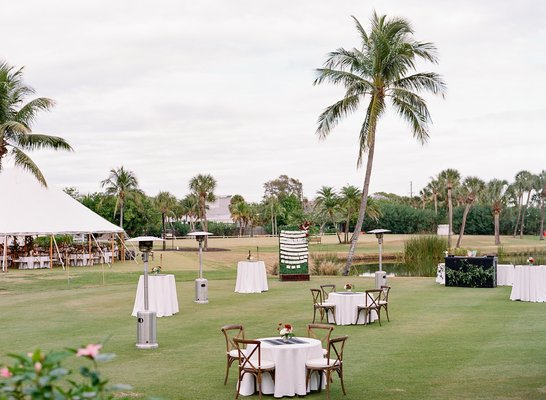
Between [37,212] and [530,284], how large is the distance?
26458mm

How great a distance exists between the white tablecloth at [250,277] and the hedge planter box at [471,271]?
21.7 ft

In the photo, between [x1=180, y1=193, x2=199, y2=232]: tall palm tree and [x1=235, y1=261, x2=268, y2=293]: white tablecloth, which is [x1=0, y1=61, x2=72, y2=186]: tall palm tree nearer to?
[x1=235, y1=261, x2=268, y2=293]: white tablecloth

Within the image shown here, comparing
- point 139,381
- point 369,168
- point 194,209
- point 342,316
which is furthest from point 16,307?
point 194,209

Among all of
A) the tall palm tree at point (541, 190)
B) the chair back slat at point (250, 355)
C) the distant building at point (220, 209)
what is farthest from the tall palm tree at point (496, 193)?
the distant building at point (220, 209)

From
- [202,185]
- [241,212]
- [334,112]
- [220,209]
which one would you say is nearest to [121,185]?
[202,185]

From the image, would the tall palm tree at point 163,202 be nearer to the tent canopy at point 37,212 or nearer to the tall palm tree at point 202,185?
the tall palm tree at point 202,185

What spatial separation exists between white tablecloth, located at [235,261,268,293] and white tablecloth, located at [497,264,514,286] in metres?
8.31

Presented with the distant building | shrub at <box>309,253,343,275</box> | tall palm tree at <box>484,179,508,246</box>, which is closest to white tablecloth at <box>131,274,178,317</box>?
shrub at <box>309,253,343,275</box>

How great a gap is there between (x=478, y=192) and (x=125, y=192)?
33.1m

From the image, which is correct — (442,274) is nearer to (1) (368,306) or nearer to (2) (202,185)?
(1) (368,306)

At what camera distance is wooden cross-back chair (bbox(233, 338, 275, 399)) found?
9.79m

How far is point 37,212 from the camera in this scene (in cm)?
3919

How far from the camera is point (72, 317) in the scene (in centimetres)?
1859

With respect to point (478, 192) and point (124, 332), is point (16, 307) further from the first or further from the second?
point (478, 192)
